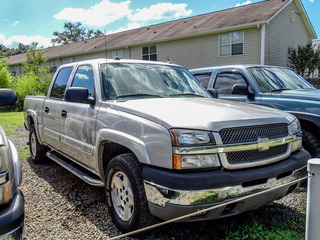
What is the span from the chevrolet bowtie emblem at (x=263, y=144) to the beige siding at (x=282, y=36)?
43.7 ft

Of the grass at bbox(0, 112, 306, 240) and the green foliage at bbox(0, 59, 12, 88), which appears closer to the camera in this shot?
the grass at bbox(0, 112, 306, 240)

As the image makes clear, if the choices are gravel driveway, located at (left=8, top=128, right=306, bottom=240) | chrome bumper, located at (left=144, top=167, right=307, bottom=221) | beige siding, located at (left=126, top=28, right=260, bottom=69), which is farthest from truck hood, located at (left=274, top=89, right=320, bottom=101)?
beige siding, located at (left=126, top=28, right=260, bottom=69)

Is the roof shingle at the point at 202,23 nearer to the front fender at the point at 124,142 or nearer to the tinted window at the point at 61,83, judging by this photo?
the tinted window at the point at 61,83

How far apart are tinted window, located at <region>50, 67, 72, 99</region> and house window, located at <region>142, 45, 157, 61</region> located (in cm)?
1396

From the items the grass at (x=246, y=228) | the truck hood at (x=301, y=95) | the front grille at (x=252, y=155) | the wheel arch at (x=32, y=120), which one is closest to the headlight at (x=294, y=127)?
the front grille at (x=252, y=155)

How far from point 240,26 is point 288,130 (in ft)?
40.5

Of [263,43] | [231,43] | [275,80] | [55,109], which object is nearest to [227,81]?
[275,80]

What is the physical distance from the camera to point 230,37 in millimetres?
15219

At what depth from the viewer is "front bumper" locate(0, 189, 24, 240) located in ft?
5.89

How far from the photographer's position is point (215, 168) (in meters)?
2.40

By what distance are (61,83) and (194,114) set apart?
2.96 m

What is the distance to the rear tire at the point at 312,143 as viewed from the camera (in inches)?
165

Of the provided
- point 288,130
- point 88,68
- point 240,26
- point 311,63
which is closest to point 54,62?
point 240,26

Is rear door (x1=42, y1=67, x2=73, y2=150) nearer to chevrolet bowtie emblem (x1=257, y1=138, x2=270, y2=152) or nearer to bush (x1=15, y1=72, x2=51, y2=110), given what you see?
chevrolet bowtie emblem (x1=257, y1=138, x2=270, y2=152)
